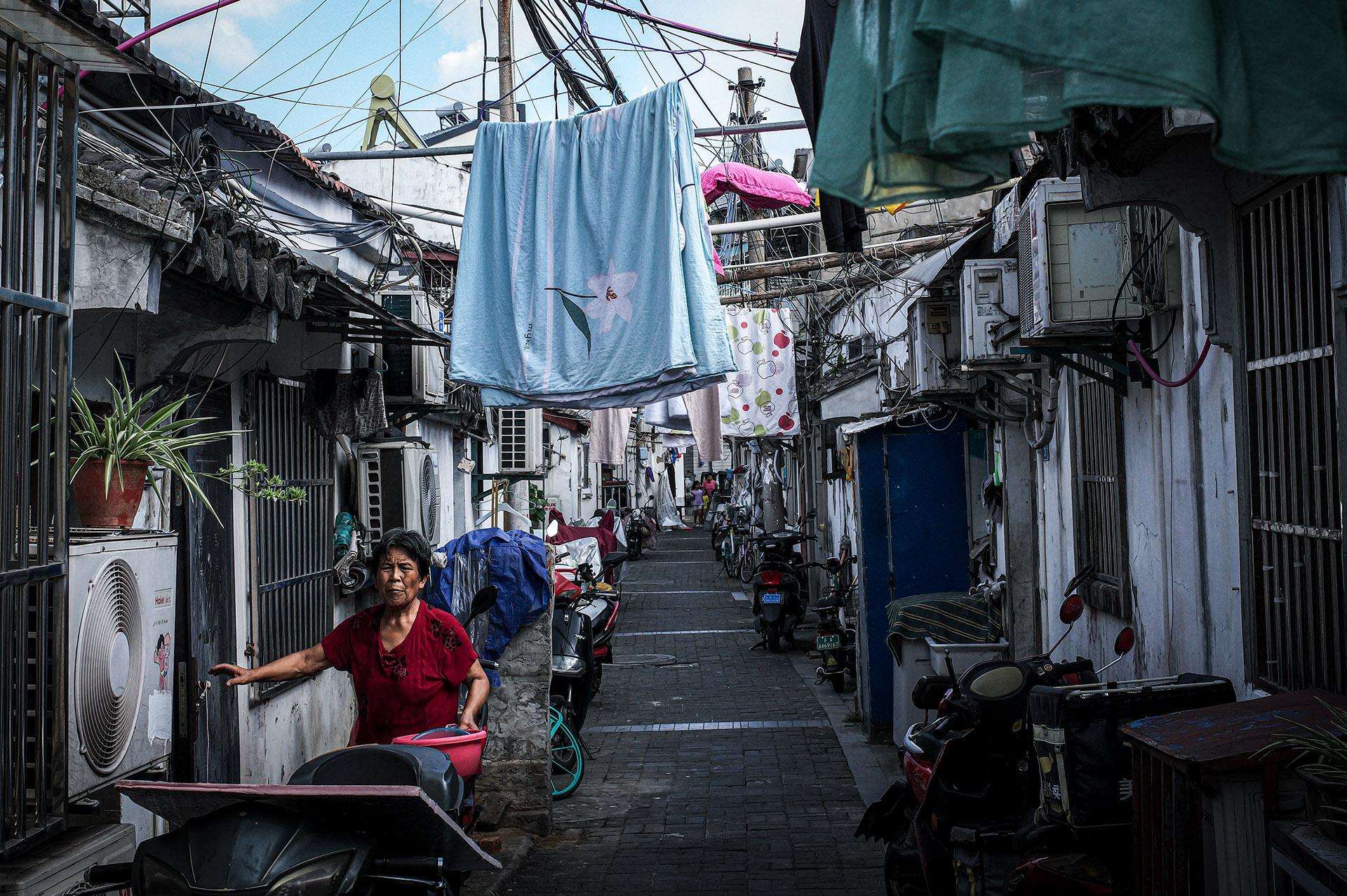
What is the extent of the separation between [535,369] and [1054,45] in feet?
16.7

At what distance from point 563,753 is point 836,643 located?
A: 4.86m

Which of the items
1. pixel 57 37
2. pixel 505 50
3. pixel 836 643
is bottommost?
pixel 836 643

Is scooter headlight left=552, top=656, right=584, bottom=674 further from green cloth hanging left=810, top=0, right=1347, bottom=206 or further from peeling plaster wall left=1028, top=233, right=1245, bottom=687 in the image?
green cloth hanging left=810, top=0, right=1347, bottom=206

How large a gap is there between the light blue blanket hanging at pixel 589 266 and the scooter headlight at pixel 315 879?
386cm

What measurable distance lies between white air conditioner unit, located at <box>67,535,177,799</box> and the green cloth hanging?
2.97 m

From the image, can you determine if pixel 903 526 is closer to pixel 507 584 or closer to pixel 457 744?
pixel 507 584

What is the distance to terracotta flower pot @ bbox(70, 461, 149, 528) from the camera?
4.30 m

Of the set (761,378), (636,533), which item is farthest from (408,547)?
(636,533)

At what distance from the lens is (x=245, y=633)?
7336mm

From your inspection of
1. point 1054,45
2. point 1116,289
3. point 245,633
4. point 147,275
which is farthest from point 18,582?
point 1116,289

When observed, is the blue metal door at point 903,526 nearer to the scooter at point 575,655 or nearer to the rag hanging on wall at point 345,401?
the scooter at point 575,655

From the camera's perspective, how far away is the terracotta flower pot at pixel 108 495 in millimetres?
4305

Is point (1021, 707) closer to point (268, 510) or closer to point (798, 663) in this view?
point (268, 510)

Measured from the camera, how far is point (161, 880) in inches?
127
